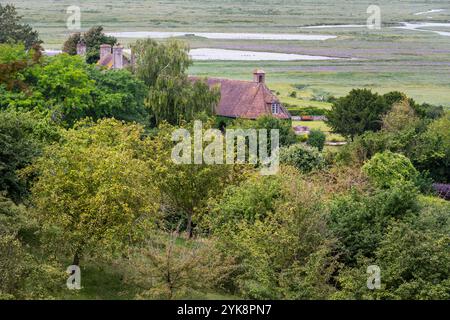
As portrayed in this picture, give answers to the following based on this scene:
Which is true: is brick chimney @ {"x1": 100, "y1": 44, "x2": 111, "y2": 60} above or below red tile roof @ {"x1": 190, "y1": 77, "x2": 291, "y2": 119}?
above

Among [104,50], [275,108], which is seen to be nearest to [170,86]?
[275,108]

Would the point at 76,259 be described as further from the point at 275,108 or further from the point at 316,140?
the point at 275,108

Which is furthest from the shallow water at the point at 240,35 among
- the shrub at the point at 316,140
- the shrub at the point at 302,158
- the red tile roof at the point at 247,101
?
the shrub at the point at 302,158

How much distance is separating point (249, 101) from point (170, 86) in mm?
8565

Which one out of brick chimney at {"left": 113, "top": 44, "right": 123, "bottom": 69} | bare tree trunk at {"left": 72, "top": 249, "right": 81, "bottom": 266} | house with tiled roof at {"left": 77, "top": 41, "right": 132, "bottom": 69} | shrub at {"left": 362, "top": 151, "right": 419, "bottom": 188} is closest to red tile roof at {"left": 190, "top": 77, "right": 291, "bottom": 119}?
house with tiled roof at {"left": 77, "top": 41, "right": 132, "bottom": 69}

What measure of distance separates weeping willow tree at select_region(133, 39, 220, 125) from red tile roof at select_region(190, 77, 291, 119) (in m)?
3.02

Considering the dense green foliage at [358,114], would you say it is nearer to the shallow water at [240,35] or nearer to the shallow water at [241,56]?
the shallow water at [241,56]

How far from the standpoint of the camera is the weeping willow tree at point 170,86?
6284 cm

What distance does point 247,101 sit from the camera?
69.9 meters

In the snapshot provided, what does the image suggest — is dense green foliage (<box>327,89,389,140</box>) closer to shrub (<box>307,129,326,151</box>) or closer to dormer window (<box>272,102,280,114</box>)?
shrub (<box>307,129,326,151</box>)

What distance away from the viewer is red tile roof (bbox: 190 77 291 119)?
226ft

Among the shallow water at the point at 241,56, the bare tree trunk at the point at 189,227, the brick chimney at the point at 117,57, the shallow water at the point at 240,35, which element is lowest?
the shallow water at the point at 241,56
